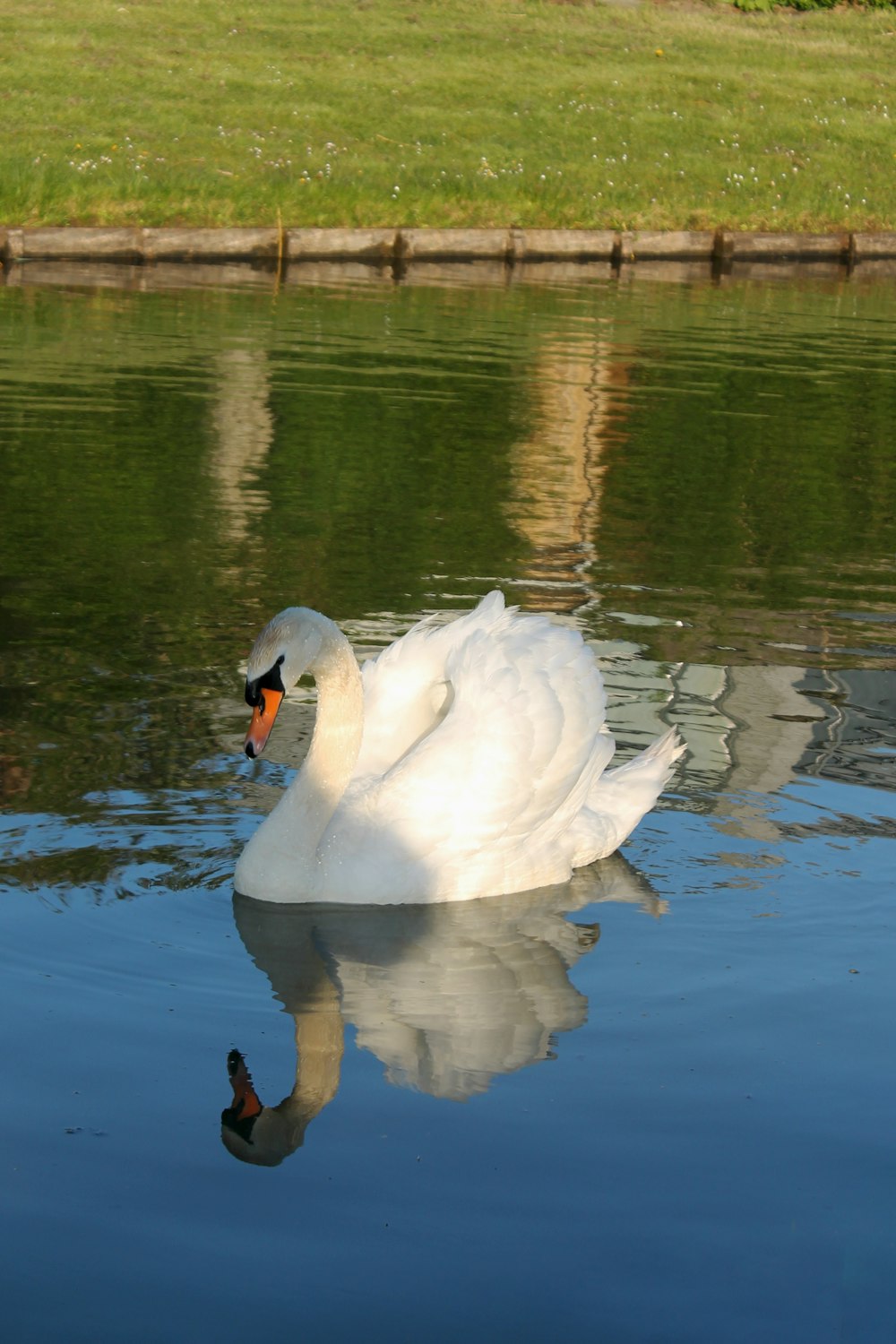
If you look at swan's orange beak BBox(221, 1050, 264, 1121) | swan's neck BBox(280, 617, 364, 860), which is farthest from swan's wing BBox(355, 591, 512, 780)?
swan's orange beak BBox(221, 1050, 264, 1121)

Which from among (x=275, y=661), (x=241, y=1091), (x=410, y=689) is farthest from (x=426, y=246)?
(x=241, y=1091)

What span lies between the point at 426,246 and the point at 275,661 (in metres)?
17.6

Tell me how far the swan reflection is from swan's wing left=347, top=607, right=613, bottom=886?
190mm

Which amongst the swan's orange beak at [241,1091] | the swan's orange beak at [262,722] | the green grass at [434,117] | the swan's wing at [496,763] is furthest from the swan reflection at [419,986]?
the green grass at [434,117]

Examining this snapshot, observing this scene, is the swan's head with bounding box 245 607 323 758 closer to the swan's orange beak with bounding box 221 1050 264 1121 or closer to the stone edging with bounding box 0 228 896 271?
the swan's orange beak with bounding box 221 1050 264 1121

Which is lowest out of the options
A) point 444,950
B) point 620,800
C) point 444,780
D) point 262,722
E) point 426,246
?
point 444,950

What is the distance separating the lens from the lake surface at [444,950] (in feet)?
11.8

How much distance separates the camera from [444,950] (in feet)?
17.1

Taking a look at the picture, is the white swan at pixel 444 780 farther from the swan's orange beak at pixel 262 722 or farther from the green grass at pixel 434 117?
the green grass at pixel 434 117

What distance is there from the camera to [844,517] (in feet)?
36.4

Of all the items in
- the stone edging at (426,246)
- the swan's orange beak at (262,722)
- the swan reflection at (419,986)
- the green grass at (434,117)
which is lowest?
the swan reflection at (419,986)

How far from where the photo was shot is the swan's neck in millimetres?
5371

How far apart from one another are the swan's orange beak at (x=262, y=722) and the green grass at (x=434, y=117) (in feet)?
54.5

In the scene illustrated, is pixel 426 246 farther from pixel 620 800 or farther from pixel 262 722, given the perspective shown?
pixel 262 722
